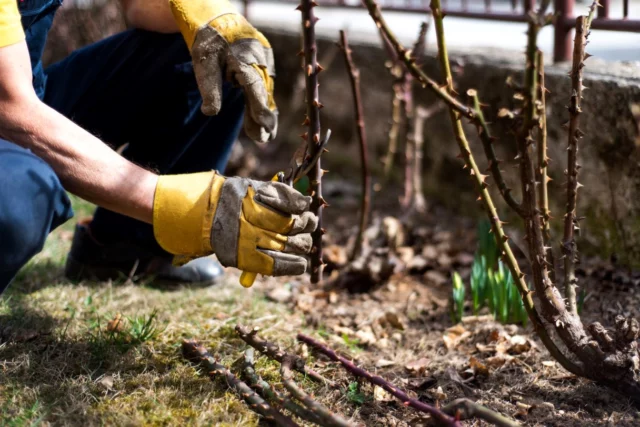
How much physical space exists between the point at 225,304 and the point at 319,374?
64 cm

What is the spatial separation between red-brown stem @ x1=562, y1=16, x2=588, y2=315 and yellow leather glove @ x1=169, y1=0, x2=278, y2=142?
2.72 ft

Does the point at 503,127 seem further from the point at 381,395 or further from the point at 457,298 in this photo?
the point at 381,395

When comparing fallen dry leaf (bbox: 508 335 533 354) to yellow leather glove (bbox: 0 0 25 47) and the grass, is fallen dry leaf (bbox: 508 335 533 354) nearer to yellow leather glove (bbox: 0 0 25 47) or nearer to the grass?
the grass

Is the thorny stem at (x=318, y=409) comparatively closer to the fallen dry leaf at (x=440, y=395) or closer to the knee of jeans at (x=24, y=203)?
the fallen dry leaf at (x=440, y=395)

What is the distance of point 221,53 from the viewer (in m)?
2.00

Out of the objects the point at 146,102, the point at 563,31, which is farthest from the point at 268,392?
the point at 563,31

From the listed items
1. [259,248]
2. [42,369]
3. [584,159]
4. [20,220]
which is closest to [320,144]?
[259,248]

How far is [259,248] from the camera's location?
1693 mm

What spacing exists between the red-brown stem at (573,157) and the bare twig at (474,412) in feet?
1.78

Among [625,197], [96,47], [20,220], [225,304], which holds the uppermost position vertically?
[96,47]

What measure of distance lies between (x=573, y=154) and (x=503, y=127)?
1055 millimetres

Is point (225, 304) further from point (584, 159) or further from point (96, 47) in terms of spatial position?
point (584, 159)

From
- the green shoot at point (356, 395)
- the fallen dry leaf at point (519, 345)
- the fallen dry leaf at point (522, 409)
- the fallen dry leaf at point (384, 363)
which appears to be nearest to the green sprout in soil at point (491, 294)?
the fallen dry leaf at point (519, 345)

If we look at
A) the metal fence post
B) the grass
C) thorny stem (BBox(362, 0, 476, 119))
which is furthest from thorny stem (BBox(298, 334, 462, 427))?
the metal fence post
